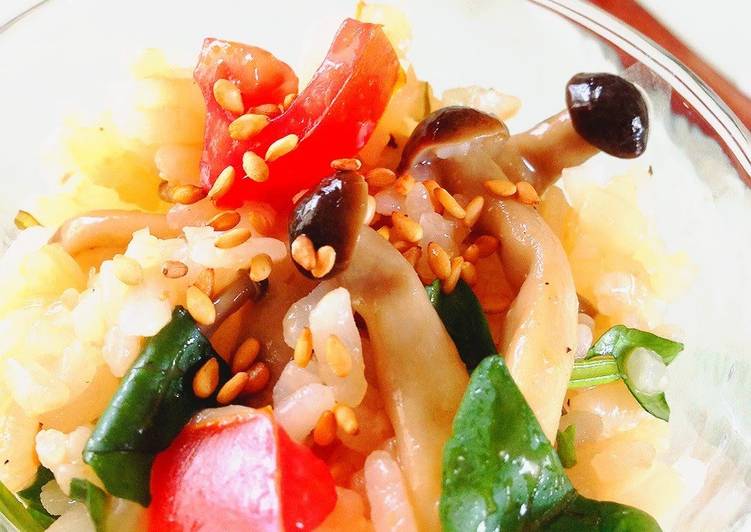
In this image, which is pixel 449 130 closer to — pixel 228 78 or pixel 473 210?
pixel 473 210

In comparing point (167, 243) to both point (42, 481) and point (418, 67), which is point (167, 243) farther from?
point (418, 67)

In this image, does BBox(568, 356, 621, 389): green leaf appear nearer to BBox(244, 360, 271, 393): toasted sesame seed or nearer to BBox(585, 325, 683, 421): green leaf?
BBox(585, 325, 683, 421): green leaf

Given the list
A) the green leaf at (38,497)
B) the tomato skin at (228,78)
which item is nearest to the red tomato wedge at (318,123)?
the tomato skin at (228,78)

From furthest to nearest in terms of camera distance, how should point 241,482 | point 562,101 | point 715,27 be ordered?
1. point 715,27
2. point 562,101
3. point 241,482

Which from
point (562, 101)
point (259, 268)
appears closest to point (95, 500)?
point (259, 268)

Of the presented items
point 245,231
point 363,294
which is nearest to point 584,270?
point 363,294

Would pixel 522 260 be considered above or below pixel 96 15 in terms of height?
below
